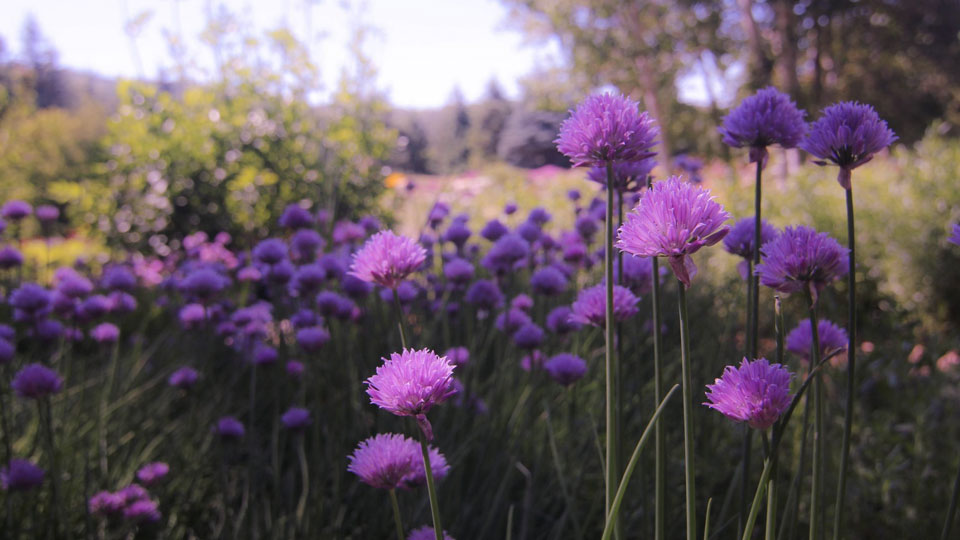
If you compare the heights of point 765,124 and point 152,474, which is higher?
point 765,124

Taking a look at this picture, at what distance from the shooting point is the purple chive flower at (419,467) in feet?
2.58

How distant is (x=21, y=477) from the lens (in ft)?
4.35

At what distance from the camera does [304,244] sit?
2.13 m

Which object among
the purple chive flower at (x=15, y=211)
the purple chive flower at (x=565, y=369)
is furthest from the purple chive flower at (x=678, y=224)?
the purple chive flower at (x=15, y=211)

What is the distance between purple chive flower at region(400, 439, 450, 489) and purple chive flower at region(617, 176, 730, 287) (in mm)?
381

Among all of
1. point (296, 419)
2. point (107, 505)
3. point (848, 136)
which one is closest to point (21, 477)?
point (107, 505)

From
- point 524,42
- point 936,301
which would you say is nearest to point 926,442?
point 936,301

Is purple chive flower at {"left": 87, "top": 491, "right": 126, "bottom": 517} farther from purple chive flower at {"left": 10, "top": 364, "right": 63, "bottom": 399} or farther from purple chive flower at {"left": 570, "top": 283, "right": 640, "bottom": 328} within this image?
purple chive flower at {"left": 570, "top": 283, "right": 640, "bottom": 328}

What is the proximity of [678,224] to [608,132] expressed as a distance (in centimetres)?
19

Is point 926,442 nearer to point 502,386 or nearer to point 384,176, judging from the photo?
point 502,386

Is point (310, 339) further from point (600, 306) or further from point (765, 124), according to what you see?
point (765, 124)

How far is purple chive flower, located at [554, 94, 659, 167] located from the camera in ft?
2.29

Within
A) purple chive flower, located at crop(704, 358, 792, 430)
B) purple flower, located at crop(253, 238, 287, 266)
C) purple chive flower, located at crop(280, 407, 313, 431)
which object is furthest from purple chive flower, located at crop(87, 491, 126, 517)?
purple chive flower, located at crop(704, 358, 792, 430)

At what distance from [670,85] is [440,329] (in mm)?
13280
